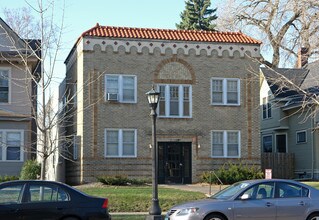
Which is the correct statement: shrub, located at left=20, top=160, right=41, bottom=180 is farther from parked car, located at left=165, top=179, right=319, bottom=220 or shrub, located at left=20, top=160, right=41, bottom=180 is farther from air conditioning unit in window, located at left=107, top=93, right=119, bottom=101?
parked car, located at left=165, top=179, right=319, bottom=220

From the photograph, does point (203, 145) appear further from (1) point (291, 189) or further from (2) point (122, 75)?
(1) point (291, 189)

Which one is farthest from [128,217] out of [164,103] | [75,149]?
[75,149]

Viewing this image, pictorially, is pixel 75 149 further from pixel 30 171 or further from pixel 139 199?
pixel 139 199

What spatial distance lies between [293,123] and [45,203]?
93.1 ft

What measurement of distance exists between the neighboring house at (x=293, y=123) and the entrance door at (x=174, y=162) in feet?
25.9

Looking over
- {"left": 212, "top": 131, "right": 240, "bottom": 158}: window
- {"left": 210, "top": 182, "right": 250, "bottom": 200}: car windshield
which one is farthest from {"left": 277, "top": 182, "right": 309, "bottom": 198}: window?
{"left": 212, "top": 131, "right": 240, "bottom": 158}: window

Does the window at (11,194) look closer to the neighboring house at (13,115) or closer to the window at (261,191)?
the window at (261,191)

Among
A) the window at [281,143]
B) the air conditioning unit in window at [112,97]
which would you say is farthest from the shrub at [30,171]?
the window at [281,143]

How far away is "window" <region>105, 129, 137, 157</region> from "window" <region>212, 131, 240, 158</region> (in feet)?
14.5

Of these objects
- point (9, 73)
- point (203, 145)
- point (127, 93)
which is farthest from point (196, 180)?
point (9, 73)

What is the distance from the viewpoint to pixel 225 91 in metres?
31.5

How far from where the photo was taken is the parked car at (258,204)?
1406cm

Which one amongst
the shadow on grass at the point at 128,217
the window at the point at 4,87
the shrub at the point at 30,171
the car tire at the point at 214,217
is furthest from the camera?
the window at the point at 4,87

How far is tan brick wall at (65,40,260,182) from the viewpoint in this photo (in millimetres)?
29734
